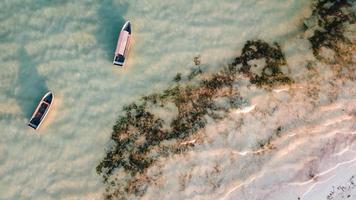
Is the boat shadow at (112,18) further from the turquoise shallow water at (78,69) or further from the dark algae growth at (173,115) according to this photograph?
the dark algae growth at (173,115)

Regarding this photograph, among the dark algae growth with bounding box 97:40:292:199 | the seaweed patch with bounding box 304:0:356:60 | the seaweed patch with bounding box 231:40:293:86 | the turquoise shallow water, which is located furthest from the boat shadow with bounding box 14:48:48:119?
the seaweed patch with bounding box 304:0:356:60

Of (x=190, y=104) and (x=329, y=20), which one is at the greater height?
(x=329, y=20)

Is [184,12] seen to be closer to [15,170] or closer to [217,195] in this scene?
[217,195]

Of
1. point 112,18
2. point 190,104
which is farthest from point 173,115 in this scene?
point 112,18

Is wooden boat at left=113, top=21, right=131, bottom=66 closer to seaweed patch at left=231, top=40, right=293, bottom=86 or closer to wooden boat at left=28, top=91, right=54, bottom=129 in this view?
wooden boat at left=28, top=91, right=54, bottom=129

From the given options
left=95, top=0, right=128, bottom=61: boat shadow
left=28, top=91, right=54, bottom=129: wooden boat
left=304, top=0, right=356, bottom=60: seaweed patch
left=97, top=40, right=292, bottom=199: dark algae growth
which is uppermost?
left=304, top=0, right=356, bottom=60: seaweed patch

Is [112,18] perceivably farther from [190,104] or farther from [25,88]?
[190,104]
